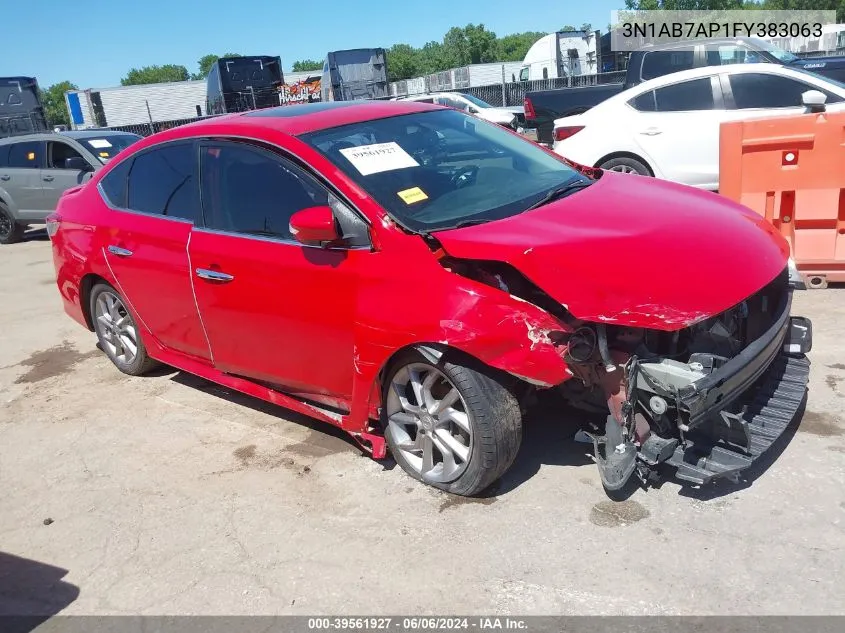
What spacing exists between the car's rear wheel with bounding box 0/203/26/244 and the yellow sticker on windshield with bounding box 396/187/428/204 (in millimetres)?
10636

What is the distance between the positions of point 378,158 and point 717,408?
1.92 meters

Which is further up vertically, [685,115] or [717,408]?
[685,115]

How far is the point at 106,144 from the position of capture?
1116 centimetres

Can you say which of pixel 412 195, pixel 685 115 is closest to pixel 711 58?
pixel 685 115

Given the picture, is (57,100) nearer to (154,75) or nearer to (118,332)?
(154,75)

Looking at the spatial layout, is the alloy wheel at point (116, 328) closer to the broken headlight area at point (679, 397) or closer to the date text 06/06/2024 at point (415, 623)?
the date text 06/06/2024 at point (415, 623)

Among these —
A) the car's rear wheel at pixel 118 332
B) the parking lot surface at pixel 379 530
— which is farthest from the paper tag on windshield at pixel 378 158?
the car's rear wheel at pixel 118 332

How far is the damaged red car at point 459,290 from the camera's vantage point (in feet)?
9.35

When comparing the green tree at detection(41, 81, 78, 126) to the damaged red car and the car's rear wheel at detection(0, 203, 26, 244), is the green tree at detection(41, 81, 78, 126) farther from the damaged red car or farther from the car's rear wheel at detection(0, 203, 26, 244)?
the damaged red car

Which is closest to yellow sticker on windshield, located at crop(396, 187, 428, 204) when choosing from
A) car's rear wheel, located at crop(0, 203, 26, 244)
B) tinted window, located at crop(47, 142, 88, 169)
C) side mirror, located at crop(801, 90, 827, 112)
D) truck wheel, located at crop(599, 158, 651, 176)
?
side mirror, located at crop(801, 90, 827, 112)

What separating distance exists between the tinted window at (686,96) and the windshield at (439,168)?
447 centimetres

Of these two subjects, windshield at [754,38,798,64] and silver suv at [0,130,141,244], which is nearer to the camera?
windshield at [754,38,798,64]

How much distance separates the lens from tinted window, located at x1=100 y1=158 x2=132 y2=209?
463 cm

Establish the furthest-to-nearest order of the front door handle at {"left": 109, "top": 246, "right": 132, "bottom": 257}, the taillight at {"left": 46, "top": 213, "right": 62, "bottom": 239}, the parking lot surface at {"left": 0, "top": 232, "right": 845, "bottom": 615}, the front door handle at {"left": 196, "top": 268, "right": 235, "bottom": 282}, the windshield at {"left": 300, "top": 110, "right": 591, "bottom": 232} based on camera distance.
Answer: the taillight at {"left": 46, "top": 213, "right": 62, "bottom": 239} < the front door handle at {"left": 109, "top": 246, "right": 132, "bottom": 257} < the front door handle at {"left": 196, "top": 268, "right": 235, "bottom": 282} < the windshield at {"left": 300, "top": 110, "right": 591, "bottom": 232} < the parking lot surface at {"left": 0, "top": 232, "right": 845, "bottom": 615}
